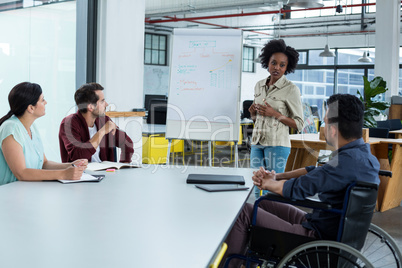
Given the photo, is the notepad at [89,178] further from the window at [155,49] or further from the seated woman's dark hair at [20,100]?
the window at [155,49]

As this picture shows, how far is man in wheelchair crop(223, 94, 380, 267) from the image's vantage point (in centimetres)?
202

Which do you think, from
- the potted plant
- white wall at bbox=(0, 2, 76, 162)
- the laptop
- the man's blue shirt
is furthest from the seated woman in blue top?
the potted plant

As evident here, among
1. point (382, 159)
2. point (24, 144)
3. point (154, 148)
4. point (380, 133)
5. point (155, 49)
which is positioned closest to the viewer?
point (24, 144)

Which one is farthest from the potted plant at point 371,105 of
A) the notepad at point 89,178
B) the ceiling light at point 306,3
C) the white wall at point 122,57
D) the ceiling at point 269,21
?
the ceiling at point 269,21

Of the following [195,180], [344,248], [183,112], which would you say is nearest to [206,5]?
[183,112]

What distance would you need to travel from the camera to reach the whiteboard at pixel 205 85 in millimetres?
4035

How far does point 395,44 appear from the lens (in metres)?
9.20

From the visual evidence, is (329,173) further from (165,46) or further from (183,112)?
(165,46)

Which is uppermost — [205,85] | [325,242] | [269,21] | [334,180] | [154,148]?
[269,21]

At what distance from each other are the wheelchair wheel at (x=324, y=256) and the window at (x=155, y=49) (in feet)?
42.7

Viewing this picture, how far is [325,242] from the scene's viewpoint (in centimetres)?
187

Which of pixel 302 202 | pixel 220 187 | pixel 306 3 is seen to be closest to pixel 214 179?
pixel 220 187

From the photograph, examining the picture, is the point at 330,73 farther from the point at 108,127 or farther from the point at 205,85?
the point at 108,127

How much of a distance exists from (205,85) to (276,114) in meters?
0.98
